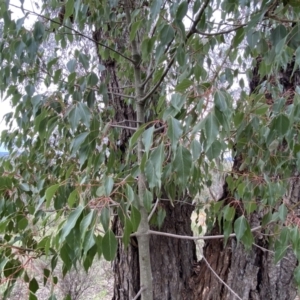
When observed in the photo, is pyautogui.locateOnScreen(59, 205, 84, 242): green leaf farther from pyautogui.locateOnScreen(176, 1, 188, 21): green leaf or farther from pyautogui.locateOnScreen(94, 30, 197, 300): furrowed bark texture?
pyautogui.locateOnScreen(94, 30, 197, 300): furrowed bark texture

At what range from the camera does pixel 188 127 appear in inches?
25.4

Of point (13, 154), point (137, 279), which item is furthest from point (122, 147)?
point (137, 279)

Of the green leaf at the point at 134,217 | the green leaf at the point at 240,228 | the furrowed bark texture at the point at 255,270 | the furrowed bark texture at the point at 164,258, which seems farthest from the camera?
the furrowed bark texture at the point at 164,258

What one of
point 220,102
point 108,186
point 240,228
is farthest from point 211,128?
point 240,228

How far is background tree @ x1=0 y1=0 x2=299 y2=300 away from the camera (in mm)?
616

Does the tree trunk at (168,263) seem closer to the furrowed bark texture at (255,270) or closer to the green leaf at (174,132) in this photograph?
the furrowed bark texture at (255,270)

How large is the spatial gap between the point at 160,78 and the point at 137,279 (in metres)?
0.99

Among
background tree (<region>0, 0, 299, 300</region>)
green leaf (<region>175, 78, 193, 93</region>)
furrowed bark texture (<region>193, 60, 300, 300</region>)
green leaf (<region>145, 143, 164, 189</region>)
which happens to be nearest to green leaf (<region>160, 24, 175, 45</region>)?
background tree (<region>0, 0, 299, 300</region>)

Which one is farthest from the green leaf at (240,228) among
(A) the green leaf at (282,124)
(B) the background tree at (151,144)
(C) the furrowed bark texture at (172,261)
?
(C) the furrowed bark texture at (172,261)

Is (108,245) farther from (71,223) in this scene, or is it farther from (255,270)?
(255,270)

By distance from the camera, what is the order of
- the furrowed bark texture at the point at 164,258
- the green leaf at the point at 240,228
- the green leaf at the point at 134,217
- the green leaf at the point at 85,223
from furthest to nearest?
the furrowed bark texture at the point at 164,258 < the green leaf at the point at 240,228 < the green leaf at the point at 134,217 < the green leaf at the point at 85,223

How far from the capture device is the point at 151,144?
60 cm

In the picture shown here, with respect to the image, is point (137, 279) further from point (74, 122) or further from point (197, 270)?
point (74, 122)

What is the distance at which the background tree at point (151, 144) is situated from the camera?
616 mm
